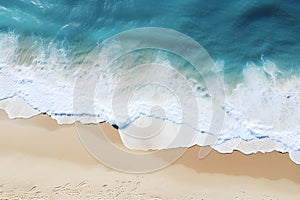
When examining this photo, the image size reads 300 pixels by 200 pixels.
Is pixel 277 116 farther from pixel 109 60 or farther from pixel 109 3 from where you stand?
pixel 109 3

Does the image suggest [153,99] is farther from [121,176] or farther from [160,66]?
[121,176]

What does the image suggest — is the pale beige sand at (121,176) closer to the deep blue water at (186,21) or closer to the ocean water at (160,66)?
the ocean water at (160,66)

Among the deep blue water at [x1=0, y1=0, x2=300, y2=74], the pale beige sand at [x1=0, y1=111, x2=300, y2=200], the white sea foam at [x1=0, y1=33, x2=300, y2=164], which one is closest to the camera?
the pale beige sand at [x1=0, y1=111, x2=300, y2=200]

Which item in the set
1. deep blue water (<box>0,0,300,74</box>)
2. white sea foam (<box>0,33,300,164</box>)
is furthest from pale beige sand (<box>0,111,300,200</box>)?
deep blue water (<box>0,0,300,74</box>)

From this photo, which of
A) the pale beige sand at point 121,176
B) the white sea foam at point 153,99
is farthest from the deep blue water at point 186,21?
the pale beige sand at point 121,176

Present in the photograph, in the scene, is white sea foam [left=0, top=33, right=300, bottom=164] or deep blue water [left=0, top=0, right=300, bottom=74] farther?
deep blue water [left=0, top=0, right=300, bottom=74]

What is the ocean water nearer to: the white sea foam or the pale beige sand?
the white sea foam

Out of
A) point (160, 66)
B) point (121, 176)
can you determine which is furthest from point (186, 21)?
point (121, 176)

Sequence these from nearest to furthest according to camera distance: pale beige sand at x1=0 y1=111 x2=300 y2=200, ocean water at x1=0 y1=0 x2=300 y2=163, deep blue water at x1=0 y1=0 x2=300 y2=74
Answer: pale beige sand at x1=0 y1=111 x2=300 y2=200
ocean water at x1=0 y1=0 x2=300 y2=163
deep blue water at x1=0 y1=0 x2=300 y2=74
